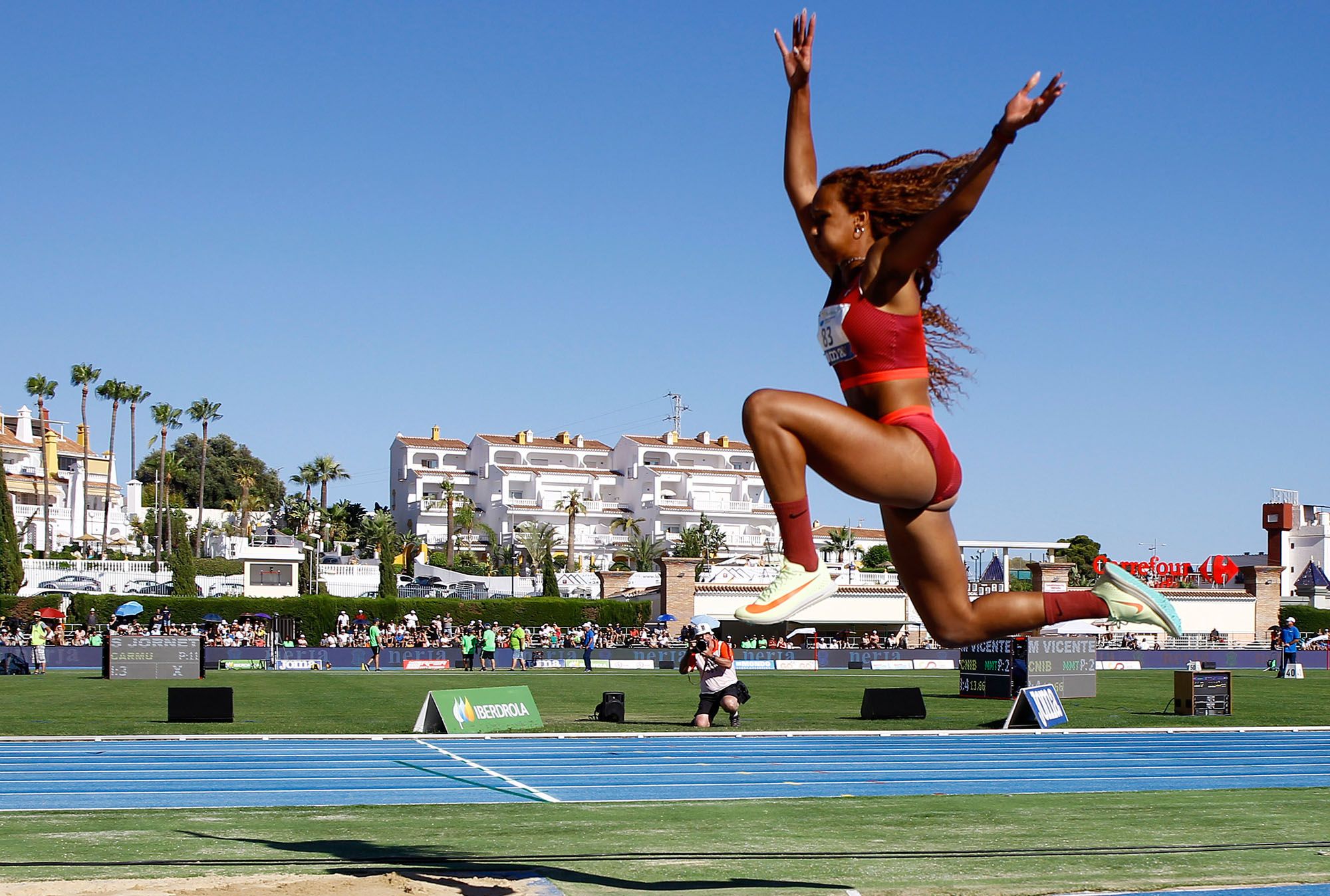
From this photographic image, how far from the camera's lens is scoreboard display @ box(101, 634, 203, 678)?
1341 inches

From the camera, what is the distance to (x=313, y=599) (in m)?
55.4

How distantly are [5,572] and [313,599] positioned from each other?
39.3ft

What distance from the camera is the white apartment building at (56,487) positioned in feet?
316

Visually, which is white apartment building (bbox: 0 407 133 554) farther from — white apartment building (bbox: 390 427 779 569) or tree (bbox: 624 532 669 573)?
tree (bbox: 624 532 669 573)

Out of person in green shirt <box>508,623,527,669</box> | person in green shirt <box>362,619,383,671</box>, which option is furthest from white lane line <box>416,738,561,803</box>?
person in green shirt <box>508,623,527,669</box>

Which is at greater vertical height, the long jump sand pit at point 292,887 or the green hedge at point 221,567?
the green hedge at point 221,567

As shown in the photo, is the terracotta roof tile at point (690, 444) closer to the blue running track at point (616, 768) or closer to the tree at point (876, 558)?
the tree at point (876, 558)

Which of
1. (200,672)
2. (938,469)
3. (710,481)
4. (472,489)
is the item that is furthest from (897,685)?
(472,489)

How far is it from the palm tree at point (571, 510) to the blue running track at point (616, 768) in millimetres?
71258

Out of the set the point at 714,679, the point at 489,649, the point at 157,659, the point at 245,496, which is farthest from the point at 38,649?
the point at 245,496

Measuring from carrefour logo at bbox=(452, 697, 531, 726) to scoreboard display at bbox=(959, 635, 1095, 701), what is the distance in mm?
10428

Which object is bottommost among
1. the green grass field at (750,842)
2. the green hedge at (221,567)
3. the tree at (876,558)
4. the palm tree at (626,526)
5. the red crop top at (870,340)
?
the green grass field at (750,842)

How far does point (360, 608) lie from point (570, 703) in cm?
3019

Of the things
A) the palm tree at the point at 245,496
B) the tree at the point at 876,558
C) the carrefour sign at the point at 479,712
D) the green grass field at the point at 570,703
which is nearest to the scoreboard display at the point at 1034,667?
the green grass field at the point at 570,703
